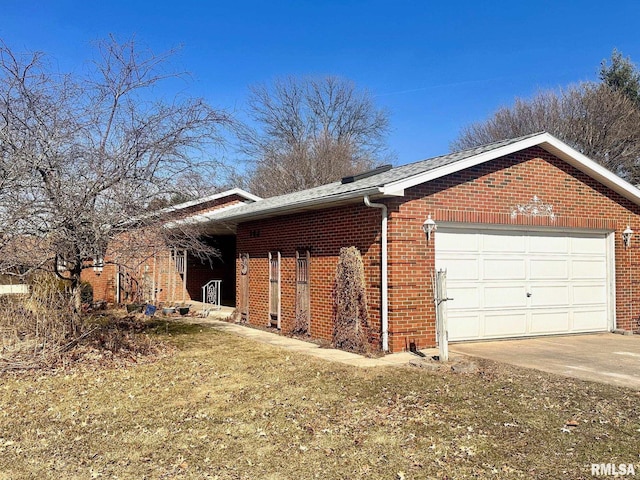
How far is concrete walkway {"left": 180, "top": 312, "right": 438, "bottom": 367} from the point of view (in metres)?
8.12

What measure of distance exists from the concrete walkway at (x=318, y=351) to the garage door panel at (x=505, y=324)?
1.78m

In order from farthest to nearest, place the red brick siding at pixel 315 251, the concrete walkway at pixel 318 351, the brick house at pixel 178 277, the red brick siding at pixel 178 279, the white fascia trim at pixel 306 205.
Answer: the red brick siding at pixel 178 279, the brick house at pixel 178 277, the red brick siding at pixel 315 251, the white fascia trim at pixel 306 205, the concrete walkway at pixel 318 351

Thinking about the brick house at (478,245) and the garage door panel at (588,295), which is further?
the garage door panel at (588,295)

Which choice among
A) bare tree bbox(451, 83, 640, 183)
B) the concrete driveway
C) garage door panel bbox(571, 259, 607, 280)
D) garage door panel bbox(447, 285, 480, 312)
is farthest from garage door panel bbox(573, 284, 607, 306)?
bare tree bbox(451, 83, 640, 183)

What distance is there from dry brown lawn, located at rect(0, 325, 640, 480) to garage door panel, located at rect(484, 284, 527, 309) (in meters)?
2.61

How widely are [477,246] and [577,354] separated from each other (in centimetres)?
256

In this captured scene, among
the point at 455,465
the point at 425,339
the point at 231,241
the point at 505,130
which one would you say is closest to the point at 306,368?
the point at 425,339

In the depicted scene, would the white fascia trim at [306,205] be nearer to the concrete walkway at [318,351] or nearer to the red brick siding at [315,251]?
the red brick siding at [315,251]

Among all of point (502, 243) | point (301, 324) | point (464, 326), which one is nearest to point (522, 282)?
point (502, 243)

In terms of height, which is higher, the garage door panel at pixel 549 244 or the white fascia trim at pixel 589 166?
the white fascia trim at pixel 589 166

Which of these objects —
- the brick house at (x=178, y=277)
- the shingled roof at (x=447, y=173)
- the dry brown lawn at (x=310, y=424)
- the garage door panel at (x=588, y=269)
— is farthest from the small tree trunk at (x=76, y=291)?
the garage door panel at (x=588, y=269)

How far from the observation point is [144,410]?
19.2 ft

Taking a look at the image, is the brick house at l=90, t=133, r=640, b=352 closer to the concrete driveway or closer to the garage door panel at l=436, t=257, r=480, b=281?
the garage door panel at l=436, t=257, r=480, b=281

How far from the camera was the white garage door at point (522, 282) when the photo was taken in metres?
9.87
